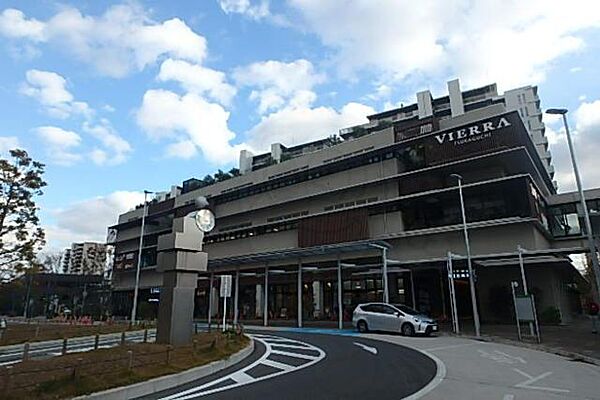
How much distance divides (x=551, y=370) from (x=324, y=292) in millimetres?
24471

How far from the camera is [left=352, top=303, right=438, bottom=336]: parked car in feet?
67.8

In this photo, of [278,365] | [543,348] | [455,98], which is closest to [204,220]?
[278,365]

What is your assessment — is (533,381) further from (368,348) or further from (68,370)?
(68,370)

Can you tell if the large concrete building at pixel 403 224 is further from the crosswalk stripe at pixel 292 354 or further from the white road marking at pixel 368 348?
the crosswalk stripe at pixel 292 354

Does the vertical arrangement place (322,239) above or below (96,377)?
above

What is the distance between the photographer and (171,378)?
940 cm

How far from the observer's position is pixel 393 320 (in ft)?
70.7

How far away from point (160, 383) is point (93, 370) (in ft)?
5.07

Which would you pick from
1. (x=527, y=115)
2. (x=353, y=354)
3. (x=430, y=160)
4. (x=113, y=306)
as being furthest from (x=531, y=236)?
(x=113, y=306)

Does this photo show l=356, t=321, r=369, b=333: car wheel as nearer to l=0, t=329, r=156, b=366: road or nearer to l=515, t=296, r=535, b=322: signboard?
l=515, t=296, r=535, b=322: signboard

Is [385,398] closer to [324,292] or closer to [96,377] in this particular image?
[96,377]

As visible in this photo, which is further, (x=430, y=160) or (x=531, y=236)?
(x=430, y=160)

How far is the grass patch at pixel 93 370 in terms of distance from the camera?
7.47m

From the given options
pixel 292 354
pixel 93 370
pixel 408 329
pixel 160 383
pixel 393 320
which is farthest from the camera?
pixel 393 320
